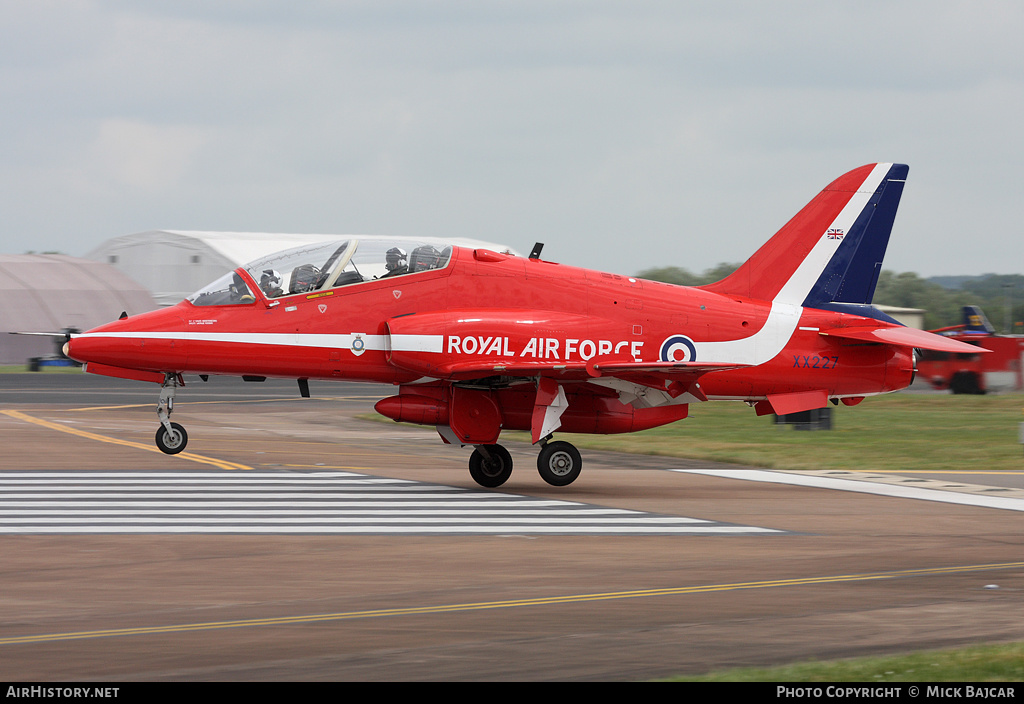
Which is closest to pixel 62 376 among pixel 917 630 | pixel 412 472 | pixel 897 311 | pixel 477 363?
pixel 412 472

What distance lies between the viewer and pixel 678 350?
54.5 feet

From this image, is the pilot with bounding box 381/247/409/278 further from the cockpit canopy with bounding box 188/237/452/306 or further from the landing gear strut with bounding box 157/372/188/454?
the landing gear strut with bounding box 157/372/188/454

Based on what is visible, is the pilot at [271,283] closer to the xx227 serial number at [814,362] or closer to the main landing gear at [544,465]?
the main landing gear at [544,465]

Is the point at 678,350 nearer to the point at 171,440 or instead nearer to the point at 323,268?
the point at 323,268

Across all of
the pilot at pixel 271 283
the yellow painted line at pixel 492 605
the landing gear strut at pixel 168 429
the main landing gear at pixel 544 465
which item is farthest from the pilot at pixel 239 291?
the yellow painted line at pixel 492 605

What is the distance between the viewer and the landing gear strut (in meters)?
16.3

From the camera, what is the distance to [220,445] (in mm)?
22500

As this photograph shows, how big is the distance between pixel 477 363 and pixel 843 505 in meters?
5.18

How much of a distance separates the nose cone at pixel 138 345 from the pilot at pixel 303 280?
1611 mm

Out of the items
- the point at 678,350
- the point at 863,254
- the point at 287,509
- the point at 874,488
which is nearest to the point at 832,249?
the point at 863,254

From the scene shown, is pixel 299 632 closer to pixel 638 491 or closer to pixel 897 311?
pixel 638 491

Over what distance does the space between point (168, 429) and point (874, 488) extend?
1035cm

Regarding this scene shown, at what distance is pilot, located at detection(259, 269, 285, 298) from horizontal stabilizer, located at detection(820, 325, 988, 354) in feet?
26.3

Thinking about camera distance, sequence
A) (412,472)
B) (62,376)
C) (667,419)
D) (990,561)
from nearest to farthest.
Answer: (990,561), (667,419), (412,472), (62,376)
